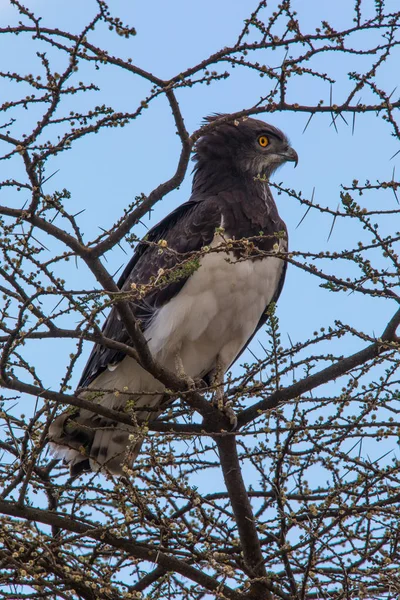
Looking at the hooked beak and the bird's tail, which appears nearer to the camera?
the bird's tail

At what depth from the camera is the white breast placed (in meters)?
5.88

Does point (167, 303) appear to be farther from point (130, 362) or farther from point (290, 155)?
point (290, 155)

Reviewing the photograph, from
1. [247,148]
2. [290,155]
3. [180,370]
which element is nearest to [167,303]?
[180,370]

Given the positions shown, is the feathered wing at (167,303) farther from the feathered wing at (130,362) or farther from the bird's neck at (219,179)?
the bird's neck at (219,179)

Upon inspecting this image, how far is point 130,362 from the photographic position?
6176mm

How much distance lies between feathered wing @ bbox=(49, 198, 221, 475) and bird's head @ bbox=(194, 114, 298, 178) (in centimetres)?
73

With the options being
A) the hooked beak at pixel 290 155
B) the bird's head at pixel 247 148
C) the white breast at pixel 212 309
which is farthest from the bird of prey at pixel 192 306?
the hooked beak at pixel 290 155

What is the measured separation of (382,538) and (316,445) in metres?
0.66

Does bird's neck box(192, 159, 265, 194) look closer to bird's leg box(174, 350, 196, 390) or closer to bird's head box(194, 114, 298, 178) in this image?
bird's head box(194, 114, 298, 178)

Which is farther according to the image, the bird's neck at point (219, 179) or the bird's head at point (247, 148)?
the bird's head at point (247, 148)

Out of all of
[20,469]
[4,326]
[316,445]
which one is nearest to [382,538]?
[316,445]

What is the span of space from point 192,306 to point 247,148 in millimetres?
1792

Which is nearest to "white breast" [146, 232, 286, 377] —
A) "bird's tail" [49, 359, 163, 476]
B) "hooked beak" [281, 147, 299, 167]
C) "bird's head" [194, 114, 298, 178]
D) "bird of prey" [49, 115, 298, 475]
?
"bird of prey" [49, 115, 298, 475]

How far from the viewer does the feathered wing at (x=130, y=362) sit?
5906 mm
